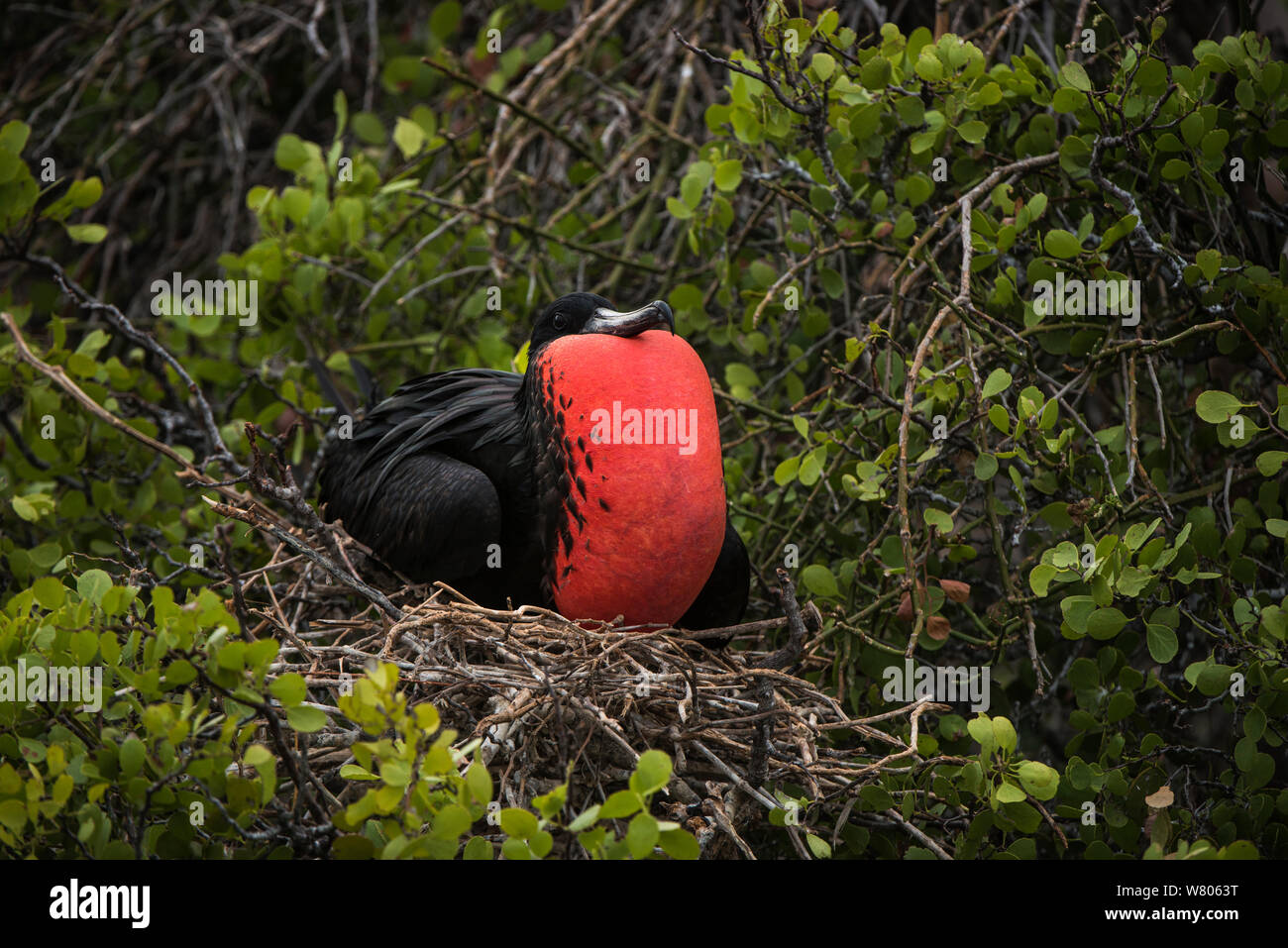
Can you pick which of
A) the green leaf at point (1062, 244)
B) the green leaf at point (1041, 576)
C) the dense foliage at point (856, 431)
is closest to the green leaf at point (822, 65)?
the dense foliage at point (856, 431)

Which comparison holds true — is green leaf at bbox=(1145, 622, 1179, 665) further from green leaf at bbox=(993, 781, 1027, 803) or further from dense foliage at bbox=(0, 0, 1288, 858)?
green leaf at bbox=(993, 781, 1027, 803)

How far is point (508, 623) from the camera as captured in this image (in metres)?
2.29

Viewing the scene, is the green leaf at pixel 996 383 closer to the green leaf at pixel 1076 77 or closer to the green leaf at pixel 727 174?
the green leaf at pixel 1076 77

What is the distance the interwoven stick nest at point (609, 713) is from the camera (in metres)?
2.01

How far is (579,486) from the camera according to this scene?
2.35m

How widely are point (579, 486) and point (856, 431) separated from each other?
649 millimetres

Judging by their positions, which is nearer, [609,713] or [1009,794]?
[1009,794]

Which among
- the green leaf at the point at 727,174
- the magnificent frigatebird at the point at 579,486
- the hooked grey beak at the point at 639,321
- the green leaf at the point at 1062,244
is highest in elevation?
the green leaf at the point at 727,174

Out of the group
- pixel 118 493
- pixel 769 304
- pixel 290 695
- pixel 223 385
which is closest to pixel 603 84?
pixel 769 304

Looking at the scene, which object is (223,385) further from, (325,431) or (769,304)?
(769,304)

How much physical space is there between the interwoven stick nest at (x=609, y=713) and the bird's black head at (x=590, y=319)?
0.62m

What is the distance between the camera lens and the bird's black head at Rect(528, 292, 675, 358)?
2.40 m

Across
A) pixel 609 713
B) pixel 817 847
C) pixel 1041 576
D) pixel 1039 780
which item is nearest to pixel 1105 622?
pixel 1041 576

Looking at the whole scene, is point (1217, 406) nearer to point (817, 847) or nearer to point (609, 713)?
point (817, 847)
